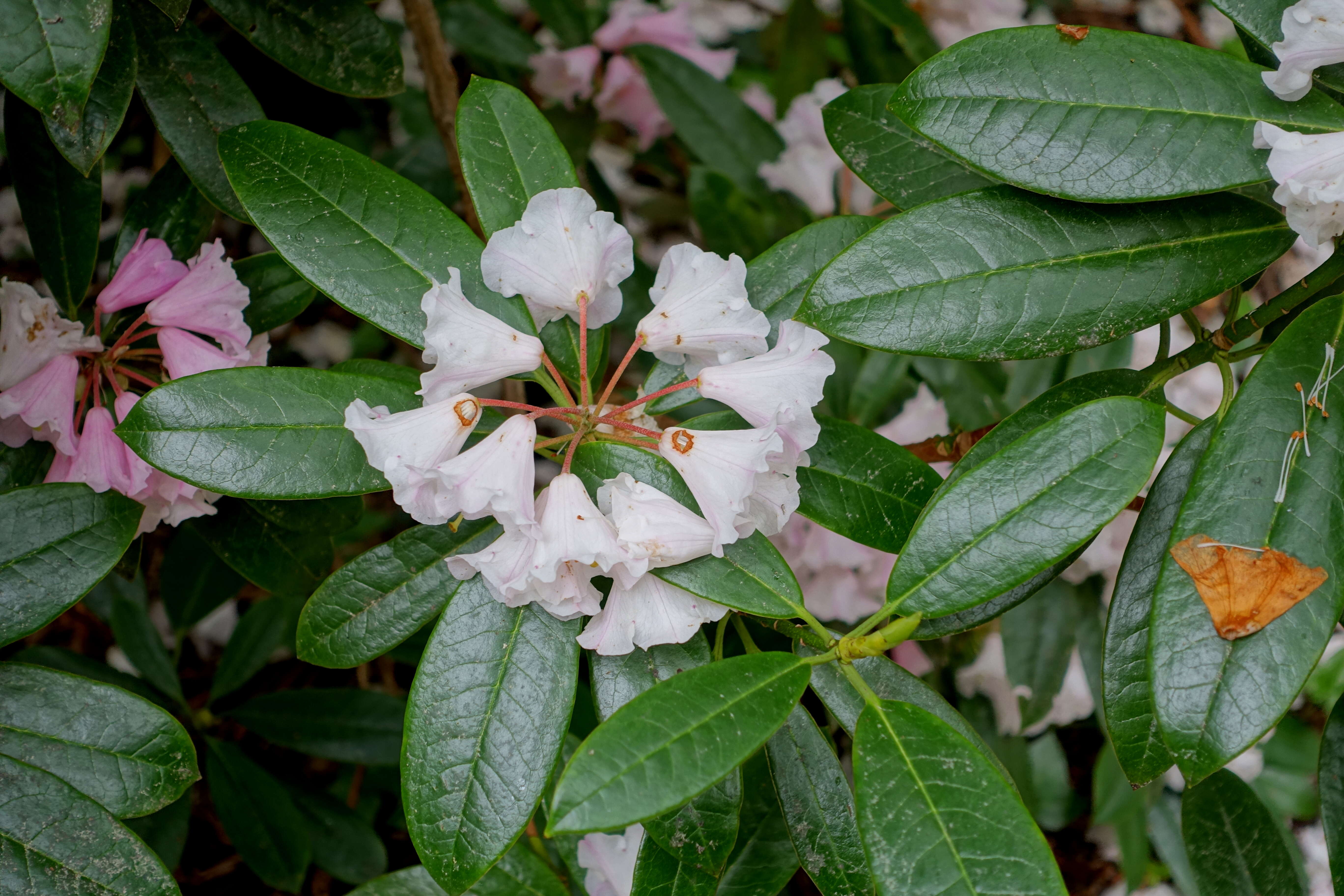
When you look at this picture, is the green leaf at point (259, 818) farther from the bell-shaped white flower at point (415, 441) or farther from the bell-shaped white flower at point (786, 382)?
the bell-shaped white flower at point (786, 382)

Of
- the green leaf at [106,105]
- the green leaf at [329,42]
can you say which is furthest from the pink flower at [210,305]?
the green leaf at [329,42]

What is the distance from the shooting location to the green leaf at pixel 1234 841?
1139 millimetres

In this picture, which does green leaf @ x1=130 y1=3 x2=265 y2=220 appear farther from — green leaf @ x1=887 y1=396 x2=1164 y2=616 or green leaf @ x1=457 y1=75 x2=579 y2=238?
green leaf @ x1=887 y1=396 x2=1164 y2=616

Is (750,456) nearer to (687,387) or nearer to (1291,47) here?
(687,387)

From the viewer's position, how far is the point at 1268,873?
1139mm

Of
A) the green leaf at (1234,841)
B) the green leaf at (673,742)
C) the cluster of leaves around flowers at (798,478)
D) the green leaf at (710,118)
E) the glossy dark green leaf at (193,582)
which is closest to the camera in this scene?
the green leaf at (673,742)

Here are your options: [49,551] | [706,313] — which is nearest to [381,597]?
[49,551]

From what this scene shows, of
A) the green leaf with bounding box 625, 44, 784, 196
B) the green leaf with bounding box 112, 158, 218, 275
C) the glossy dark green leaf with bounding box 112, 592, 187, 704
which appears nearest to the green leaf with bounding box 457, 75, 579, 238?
the green leaf with bounding box 112, 158, 218, 275

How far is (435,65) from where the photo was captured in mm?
1353

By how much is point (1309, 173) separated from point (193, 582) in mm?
1571

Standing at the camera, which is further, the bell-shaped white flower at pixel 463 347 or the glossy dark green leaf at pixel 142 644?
the glossy dark green leaf at pixel 142 644

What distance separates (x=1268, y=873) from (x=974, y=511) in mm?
766

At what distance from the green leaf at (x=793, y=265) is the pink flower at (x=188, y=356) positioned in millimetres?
495

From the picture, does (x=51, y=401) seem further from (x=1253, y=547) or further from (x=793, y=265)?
(x=1253, y=547)
